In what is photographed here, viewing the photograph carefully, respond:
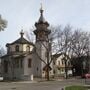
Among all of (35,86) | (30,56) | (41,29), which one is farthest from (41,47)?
(35,86)

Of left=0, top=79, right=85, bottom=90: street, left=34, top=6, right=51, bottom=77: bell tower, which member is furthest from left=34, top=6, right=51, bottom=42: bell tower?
left=0, top=79, right=85, bottom=90: street

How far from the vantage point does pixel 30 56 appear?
78.0 metres

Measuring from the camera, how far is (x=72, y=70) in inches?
3782

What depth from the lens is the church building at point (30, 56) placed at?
7669 cm

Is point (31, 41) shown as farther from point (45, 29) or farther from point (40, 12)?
point (40, 12)

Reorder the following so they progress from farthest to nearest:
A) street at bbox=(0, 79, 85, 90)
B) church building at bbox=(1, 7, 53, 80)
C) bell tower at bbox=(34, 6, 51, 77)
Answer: church building at bbox=(1, 7, 53, 80) < bell tower at bbox=(34, 6, 51, 77) < street at bbox=(0, 79, 85, 90)

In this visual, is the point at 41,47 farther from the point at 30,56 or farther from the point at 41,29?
the point at 41,29

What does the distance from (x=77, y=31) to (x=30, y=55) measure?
47.0ft

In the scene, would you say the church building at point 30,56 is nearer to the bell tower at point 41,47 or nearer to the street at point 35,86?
the bell tower at point 41,47

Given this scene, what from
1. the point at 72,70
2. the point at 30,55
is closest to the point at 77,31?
the point at 30,55

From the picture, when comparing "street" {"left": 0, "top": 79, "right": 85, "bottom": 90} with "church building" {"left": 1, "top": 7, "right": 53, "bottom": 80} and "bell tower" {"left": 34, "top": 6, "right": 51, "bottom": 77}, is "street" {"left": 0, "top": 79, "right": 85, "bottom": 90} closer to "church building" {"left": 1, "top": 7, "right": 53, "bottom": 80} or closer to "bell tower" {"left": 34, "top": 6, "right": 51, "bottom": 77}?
"church building" {"left": 1, "top": 7, "right": 53, "bottom": 80}

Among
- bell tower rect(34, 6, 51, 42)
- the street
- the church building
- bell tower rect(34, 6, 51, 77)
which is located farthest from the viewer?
the church building

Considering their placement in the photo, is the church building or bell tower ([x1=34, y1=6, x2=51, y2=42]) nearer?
bell tower ([x1=34, y1=6, x2=51, y2=42])

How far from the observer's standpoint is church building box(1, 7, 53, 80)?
76.7 metres
